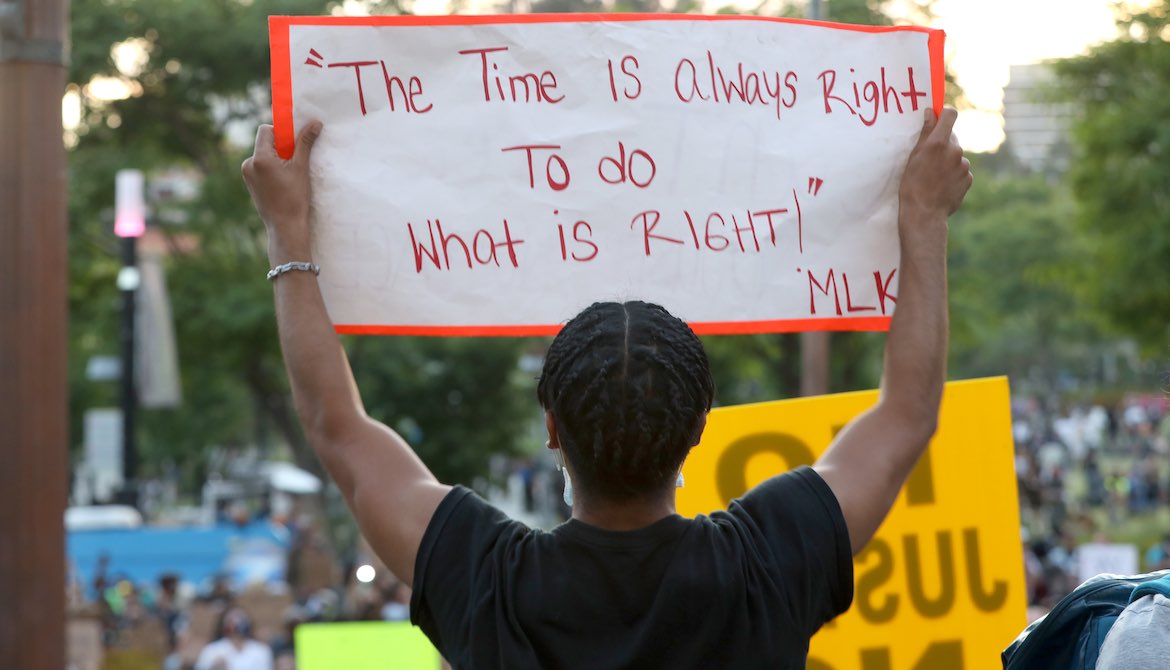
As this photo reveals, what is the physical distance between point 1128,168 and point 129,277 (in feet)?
34.0

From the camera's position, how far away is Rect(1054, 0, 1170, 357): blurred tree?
14867 millimetres

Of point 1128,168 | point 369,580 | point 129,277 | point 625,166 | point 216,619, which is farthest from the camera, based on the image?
point 1128,168

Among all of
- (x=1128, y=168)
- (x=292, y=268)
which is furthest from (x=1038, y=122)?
(x=292, y=268)

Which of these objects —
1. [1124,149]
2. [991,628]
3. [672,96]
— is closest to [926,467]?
[991,628]

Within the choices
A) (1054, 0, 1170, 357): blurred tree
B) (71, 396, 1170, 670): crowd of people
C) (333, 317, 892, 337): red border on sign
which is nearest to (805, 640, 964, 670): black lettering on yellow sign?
(71, 396, 1170, 670): crowd of people

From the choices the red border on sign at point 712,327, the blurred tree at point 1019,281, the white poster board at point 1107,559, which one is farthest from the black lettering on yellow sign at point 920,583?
the blurred tree at point 1019,281

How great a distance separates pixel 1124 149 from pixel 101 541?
11769 mm

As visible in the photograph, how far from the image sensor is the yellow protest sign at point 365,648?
5906mm

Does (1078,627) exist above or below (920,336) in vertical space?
below

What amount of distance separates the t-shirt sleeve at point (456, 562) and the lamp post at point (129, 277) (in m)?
12.2

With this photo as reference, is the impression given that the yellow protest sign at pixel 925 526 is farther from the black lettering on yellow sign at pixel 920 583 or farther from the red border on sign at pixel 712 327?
the red border on sign at pixel 712 327

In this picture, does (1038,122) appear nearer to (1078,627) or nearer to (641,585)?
(1078,627)

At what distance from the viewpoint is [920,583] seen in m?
2.92

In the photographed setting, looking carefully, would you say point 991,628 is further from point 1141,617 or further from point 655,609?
point 655,609
